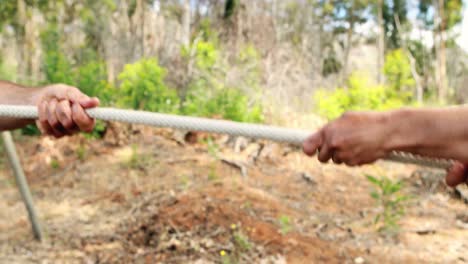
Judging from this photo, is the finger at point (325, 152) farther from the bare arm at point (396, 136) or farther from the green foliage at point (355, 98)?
the green foliage at point (355, 98)

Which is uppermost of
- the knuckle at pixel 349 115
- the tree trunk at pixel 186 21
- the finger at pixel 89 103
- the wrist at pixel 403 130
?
the tree trunk at pixel 186 21

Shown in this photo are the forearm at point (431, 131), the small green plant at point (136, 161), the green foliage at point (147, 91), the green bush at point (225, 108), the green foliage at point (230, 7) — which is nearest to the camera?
the forearm at point (431, 131)

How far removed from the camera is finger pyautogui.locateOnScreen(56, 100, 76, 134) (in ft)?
4.56

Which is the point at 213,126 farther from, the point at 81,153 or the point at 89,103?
the point at 81,153

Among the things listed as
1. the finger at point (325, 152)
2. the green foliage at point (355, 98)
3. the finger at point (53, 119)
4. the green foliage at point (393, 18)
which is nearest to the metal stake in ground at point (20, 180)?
the finger at point (53, 119)

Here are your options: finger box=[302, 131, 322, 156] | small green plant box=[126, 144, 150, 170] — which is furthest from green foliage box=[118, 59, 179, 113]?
finger box=[302, 131, 322, 156]

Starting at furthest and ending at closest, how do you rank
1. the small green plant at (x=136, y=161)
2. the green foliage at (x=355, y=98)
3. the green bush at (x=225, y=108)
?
1. the green foliage at (x=355, y=98)
2. the green bush at (x=225, y=108)
3. the small green plant at (x=136, y=161)

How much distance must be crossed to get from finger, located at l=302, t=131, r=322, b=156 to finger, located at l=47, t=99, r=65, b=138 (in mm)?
824

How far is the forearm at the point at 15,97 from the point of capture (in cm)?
164

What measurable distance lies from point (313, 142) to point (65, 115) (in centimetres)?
80

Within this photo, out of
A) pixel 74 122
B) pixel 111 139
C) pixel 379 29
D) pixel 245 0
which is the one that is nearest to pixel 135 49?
pixel 245 0

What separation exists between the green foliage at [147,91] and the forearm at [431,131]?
14.3 feet

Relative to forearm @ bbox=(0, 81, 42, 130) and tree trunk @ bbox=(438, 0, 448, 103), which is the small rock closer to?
forearm @ bbox=(0, 81, 42, 130)

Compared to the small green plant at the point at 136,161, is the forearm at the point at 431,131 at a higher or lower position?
higher
